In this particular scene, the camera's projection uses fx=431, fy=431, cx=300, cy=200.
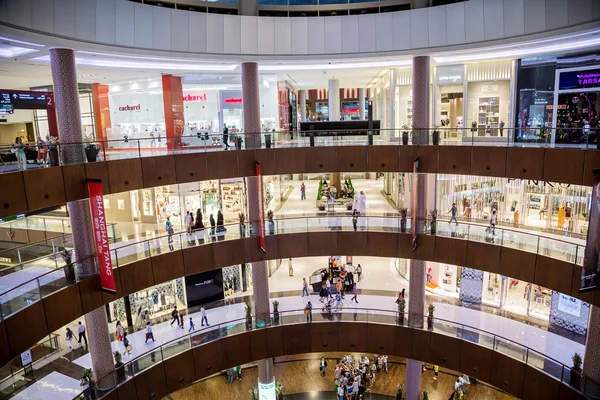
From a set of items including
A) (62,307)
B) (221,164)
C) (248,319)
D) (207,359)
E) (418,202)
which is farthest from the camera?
(248,319)

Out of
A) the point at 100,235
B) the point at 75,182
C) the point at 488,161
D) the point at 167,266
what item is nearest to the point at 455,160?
the point at 488,161

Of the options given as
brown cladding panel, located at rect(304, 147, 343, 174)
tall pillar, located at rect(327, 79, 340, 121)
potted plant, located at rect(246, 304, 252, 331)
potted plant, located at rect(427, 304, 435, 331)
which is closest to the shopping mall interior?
potted plant, located at rect(427, 304, 435, 331)

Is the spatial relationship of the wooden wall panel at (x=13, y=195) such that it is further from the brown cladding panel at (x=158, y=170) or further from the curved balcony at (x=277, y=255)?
the brown cladding panel at (x=158, y=170)

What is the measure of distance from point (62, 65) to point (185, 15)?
5014 mm

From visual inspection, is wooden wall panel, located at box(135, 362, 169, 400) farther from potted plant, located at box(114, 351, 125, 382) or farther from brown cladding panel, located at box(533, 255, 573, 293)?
brown cladding panel, located at box(533, 255, 573, 293)

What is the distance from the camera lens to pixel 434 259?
63.5 ft

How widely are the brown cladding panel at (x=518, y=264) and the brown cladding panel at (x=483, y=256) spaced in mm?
207

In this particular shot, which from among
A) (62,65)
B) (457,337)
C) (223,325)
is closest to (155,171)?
(62,65)

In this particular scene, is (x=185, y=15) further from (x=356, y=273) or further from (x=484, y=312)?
(x=484, y=312)

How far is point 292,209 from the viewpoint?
27.5m

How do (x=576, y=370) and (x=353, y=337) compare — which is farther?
(x=353, y=337)

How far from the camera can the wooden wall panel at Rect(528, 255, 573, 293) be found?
15148 mm

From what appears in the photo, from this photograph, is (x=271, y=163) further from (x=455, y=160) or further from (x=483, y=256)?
(x=483, y=256)

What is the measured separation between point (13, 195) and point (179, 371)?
9834 mm
